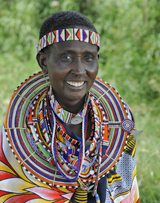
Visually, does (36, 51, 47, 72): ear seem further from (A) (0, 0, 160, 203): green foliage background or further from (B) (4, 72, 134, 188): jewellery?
(A) (0, 0, 160, 203): green foliage background

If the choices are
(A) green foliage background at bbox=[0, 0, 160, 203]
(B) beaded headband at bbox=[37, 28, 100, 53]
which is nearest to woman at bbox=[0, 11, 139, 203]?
(B) beaded headband at bbox=[37, 28, 100, 53]

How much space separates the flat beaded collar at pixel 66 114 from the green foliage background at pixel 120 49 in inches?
63.1

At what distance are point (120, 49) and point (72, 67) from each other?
3.57m

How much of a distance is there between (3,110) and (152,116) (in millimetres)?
1301

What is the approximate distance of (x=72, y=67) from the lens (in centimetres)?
256

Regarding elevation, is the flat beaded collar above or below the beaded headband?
below

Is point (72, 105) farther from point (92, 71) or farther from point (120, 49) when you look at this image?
point (120, 49)

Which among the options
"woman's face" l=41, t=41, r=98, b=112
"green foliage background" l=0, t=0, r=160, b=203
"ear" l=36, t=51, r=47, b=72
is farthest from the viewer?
"green foliage background" l=0, t=0, r=160, b=203

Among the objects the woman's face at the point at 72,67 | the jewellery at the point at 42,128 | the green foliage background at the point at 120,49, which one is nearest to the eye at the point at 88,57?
the woman's face at the point at 72,67

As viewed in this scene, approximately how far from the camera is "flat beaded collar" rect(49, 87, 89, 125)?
2.71 metres

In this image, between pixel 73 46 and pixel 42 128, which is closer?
pixel 73 46

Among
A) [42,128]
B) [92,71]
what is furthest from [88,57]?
[42,128]

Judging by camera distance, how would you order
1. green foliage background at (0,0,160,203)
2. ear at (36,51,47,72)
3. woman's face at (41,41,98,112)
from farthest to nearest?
1. green foliage background at (0,0,160,203)
2. ear at (36,51,47,72)
3. woman's face at (41,41,98,112)

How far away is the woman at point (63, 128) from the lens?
2594 mm
